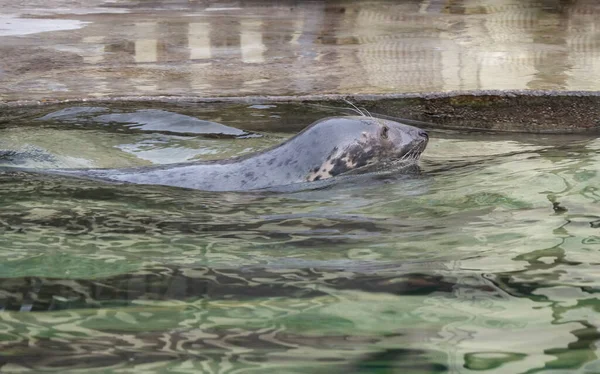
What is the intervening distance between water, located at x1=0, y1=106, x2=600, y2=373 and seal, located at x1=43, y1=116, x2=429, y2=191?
152 mm

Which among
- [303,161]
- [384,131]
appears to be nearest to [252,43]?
[384,131]

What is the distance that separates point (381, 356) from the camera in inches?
76.2

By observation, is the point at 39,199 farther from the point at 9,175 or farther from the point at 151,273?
the point at 151,273

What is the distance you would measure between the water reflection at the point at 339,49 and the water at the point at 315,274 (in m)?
2.02

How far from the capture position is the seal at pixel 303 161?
453 centimetres

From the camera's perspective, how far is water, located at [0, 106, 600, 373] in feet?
6.42

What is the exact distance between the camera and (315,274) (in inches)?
105

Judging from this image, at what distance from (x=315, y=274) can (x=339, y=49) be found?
6051 millimetres

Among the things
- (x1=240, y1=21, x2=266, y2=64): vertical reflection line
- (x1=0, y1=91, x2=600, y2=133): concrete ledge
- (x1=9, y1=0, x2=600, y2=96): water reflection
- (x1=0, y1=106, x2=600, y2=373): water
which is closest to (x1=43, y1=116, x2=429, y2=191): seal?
(x1=0, y1=106, x2=600, y2=373): water

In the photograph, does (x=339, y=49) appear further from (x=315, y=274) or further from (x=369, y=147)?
(x=315, y=274)

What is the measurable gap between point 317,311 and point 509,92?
3.89 meters

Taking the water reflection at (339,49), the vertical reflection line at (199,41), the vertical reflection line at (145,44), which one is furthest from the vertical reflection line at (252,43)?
the vertical reflection line at (145,44)

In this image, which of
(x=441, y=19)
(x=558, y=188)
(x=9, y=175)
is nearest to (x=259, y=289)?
(x=558, y=188)

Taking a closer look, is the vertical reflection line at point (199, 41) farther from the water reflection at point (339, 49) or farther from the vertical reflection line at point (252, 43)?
the vertical reflection line at point (252, 43)
